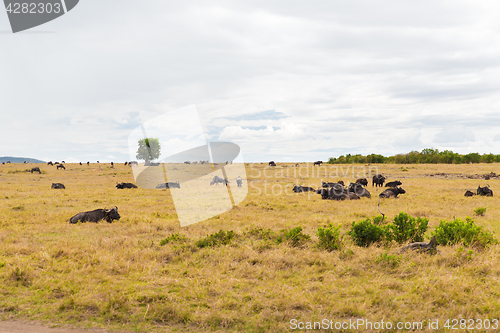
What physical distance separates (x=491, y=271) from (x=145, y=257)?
9.69 m

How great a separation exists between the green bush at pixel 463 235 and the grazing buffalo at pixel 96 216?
14248mm

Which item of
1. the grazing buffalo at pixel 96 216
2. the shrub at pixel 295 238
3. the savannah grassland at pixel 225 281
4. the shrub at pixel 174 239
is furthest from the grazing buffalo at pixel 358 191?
the grazing buffalo at pixel 96 216

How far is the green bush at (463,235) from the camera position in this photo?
10039 millimetres

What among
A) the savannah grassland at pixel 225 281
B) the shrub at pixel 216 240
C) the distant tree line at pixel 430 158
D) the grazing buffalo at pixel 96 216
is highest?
the distant tree line at pixel 430 158

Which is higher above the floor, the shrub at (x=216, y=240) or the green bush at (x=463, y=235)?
the shrub at (x=216, y=240)

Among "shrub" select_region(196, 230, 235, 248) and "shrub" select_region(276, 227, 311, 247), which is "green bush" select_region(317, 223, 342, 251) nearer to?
"shrub" select_region(276, 227, 311, 247)

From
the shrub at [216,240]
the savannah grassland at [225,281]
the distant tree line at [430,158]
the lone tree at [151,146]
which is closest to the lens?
the savannah grassland at [225,281]

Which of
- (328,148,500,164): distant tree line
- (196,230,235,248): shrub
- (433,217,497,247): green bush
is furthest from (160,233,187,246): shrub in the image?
(328,148,500,164): distant tree line

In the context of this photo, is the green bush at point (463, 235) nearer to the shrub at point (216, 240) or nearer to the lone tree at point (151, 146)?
the shrub at point (216, 240)

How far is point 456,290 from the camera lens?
6746 mm

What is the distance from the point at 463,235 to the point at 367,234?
125 inches

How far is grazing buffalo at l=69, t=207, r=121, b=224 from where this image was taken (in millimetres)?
14734

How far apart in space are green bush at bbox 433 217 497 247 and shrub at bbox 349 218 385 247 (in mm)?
2062

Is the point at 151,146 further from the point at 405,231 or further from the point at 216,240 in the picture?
the point at 405,231
